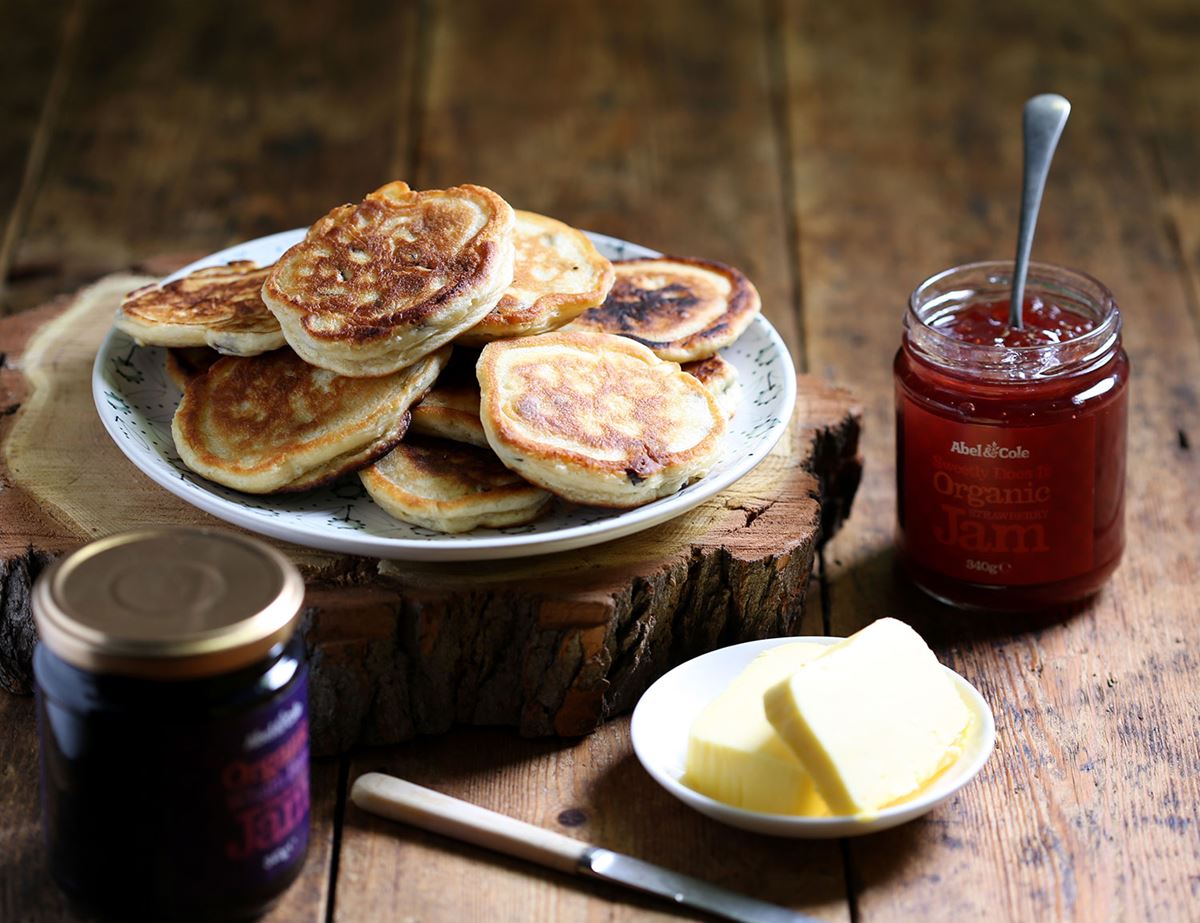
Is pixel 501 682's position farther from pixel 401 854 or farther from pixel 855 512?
pixel 855 512

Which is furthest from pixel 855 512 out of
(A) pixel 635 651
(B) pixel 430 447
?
(B) pixel 430 447

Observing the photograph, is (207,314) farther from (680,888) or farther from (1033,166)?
(1033,166)

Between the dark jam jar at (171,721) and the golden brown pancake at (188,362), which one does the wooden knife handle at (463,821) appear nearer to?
the dark jam jar at (171,721)

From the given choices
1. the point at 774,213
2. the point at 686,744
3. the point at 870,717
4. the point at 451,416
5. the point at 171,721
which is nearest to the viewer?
the point at 171,721

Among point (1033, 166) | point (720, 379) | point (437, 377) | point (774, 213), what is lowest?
point (774, 213)

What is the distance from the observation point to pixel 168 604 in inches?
63.1

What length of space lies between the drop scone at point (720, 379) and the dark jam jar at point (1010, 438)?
23 cm

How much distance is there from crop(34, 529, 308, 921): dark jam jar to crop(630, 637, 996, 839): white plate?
1.49 feet

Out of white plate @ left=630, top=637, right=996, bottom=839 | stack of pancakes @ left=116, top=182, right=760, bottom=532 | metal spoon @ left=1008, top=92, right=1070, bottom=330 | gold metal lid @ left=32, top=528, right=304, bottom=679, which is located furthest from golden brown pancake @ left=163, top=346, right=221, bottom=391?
metal spoon @ left=1008, top=92, right=1070, bottom=330

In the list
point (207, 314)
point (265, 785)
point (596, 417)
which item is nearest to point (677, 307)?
point (596, 417)

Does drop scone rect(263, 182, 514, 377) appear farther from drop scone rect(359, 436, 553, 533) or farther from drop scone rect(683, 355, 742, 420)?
drop scone rect(683, 355, 742, 420)

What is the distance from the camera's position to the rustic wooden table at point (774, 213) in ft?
6.18

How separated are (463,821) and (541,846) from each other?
0.33ft

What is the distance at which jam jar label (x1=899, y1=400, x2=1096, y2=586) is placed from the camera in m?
2.17
